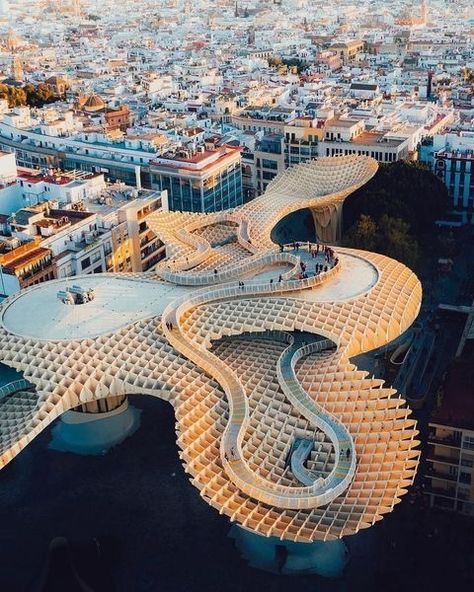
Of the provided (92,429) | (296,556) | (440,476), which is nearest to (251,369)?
(296,556)

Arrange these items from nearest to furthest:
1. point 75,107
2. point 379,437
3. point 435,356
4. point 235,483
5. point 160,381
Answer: point 235,483 < point 379,437 < point 160,381 < point 435,356 < point 75,107

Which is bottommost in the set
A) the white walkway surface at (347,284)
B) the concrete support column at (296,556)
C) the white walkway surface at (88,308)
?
the concrete support column at (296,556)

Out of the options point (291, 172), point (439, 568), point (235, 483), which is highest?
point (291, 172)

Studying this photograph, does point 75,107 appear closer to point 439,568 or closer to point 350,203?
point 350,203

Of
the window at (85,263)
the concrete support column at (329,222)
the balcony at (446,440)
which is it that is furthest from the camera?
the concrete support column at (329,222)

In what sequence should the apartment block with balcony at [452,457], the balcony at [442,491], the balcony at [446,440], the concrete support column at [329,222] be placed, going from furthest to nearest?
the concrete support column at [329,222] < the balcony at [442,491] < the balcony at [446,440] < the apartment block with balcony at [452,457]

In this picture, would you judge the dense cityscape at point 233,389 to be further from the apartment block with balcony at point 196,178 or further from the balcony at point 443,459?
the apartment block with balcony at point 196,178

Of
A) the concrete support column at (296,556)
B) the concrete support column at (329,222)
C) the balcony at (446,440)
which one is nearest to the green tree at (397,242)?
the concrete support column at (329,222)

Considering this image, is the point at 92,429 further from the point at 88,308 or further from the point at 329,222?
the point at 329,222

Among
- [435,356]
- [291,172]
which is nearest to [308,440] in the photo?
[435,356]
